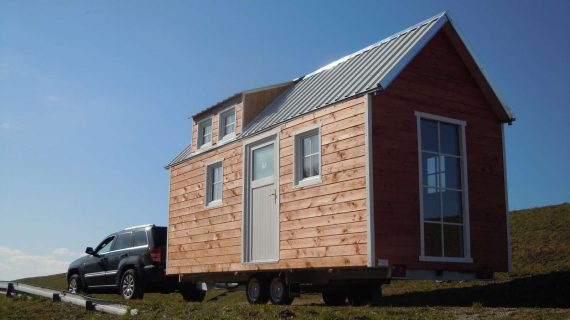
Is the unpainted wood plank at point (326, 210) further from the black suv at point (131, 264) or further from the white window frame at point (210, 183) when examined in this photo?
the black suv at point (131, 264)

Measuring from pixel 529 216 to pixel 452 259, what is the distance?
1359cm

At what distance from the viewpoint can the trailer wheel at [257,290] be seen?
14.8 m

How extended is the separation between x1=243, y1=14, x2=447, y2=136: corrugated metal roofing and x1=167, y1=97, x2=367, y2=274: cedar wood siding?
351mm

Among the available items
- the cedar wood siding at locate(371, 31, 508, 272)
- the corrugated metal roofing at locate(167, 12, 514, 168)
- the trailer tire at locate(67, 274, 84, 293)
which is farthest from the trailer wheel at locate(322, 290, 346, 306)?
the trailer tire at locate(67, 274, 84, 293)

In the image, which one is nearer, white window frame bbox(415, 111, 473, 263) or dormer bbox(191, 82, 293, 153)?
white window frame bbox(415, 111, 473, 263)

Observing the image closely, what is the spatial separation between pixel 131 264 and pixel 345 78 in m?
8.02

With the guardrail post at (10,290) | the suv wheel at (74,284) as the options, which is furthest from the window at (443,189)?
the suv wheel at (74,284)

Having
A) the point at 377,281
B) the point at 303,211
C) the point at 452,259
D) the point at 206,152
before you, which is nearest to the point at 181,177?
the point at 206,152

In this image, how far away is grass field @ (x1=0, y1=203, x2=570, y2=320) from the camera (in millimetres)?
10086

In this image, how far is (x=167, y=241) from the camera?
18.8 m

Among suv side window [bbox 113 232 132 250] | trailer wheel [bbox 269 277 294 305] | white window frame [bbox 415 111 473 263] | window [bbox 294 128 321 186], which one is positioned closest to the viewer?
white window frame [bbox 415 111 473 263]

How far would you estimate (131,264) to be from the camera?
58.1 ft

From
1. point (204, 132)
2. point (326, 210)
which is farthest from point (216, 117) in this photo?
point (326, 210)

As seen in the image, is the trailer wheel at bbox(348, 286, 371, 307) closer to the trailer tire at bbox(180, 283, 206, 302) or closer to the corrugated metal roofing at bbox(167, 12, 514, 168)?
the corrugated metal roofing at bbox(167, 12, 514, 168)
